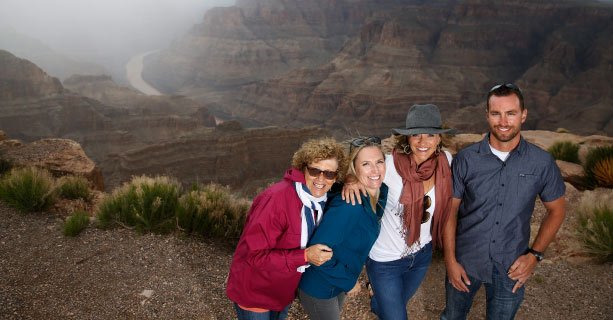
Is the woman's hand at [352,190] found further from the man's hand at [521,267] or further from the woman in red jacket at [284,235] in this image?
the man's hand at [521,267]

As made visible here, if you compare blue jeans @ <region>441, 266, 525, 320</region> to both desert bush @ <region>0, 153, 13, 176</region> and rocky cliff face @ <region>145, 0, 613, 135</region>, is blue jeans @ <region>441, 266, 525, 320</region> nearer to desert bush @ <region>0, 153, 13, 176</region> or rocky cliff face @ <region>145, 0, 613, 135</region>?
desert bush @ <region>0, 153, 13, 176</region>

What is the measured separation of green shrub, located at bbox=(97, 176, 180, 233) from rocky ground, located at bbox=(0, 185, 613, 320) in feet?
0.53

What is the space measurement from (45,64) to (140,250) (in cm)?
11169

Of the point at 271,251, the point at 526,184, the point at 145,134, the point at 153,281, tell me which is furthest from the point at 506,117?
the point at 145,134

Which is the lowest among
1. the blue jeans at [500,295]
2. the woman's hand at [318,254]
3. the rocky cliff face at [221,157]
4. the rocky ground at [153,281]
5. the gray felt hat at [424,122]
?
the rocky cliff face at [221,157]

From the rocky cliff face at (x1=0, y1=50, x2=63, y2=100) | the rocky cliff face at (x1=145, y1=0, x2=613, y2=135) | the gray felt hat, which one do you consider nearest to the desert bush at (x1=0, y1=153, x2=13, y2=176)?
the gray felt hat

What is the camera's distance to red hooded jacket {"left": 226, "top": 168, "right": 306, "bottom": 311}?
2676mm

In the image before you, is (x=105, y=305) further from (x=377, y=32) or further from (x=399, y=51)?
(x=377, y=32)

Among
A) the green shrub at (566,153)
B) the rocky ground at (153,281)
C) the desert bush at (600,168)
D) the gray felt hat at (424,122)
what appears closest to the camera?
the gray felt hat at (424,122)

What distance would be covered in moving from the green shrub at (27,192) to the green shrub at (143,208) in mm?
1139

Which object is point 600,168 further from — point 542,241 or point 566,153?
point 542,241

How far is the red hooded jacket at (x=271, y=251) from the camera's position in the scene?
2.68m

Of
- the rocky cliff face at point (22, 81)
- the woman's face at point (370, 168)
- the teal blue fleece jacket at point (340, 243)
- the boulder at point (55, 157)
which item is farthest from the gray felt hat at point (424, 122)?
the rocky cliff face at point (22, 81)

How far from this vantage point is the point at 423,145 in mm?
3246
